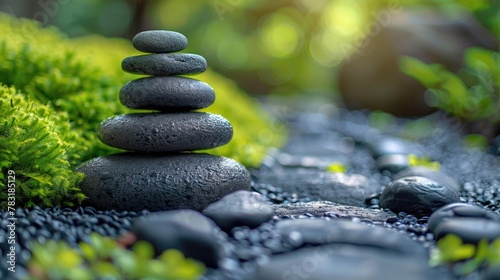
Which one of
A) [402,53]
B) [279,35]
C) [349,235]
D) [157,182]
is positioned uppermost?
[279,35]

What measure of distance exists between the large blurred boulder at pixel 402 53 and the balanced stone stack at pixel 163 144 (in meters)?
6.26

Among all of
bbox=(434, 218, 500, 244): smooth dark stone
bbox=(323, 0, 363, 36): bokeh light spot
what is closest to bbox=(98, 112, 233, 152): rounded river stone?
bbox=(434, 218, 500, 244): smooth dark stone

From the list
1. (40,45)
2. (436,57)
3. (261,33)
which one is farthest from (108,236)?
(261,33)

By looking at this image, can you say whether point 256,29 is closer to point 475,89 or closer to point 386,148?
point 475,89

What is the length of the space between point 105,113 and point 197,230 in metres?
2.54

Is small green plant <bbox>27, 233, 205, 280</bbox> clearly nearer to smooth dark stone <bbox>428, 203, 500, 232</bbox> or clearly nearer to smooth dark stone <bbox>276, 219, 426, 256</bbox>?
smooth dark stone <bbox>276, 219, 426, 256</bbox>

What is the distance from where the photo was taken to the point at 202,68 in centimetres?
349

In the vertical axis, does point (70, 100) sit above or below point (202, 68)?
below

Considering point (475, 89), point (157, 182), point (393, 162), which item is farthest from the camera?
point (475, 89)

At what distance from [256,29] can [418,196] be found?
12.7 metres

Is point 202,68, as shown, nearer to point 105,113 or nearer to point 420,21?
point 105,113

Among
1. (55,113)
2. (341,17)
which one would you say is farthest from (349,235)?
(341,17)

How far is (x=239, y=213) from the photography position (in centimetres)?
266

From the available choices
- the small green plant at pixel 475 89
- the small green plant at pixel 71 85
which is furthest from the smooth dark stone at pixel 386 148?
the small green plant at pixel 71 85
